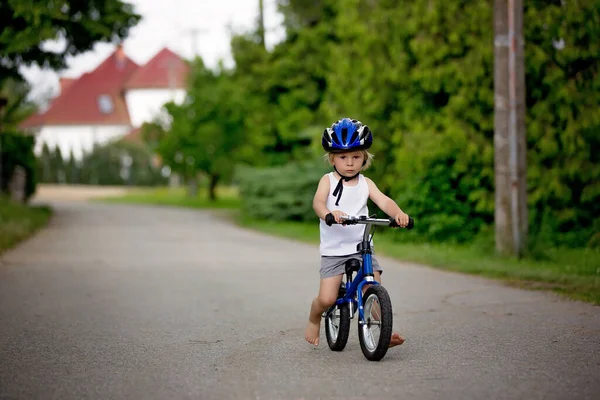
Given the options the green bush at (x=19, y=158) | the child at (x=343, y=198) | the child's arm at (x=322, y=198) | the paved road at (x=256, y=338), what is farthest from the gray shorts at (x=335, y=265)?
the green bush at (x=19, y=158)

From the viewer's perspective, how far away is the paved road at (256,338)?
5641mm

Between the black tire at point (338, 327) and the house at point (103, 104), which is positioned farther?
the house at point (103, 104)

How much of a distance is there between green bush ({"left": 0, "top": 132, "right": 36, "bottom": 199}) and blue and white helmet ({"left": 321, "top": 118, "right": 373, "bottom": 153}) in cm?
2223

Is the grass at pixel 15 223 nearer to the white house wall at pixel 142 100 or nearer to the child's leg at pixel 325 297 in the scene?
the child's leg at pixel 325 297

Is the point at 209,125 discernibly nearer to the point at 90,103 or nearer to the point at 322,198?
the point at 322,198

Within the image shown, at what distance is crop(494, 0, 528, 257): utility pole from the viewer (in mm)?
13539

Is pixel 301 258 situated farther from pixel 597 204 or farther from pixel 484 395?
pixel 484 395

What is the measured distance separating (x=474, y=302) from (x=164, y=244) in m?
10.2

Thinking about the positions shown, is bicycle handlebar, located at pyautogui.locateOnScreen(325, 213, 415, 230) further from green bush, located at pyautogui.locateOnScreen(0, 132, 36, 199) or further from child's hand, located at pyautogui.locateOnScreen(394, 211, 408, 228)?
green bush, located at pyautogui.locateOnScreen(0, 132, 36, 199)

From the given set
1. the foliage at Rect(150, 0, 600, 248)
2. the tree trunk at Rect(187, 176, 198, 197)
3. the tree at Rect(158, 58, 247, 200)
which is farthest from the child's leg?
the tree trunk at Rect(187, 176, 198, 197)

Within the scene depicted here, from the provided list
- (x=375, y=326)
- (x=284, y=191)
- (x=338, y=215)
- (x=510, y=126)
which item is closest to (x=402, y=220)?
(x=338, y=215)

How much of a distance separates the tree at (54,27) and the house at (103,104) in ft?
202

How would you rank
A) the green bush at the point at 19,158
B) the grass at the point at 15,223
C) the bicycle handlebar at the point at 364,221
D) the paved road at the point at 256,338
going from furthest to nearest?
the green bush at the point at 19,158 → the grass at the point at 15,223 → the bicycle handlebar at the point at 364,221 → the paved road at the point at 256,338

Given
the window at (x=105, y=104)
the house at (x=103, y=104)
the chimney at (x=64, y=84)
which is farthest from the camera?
the chimney at (x=64, y=84)
